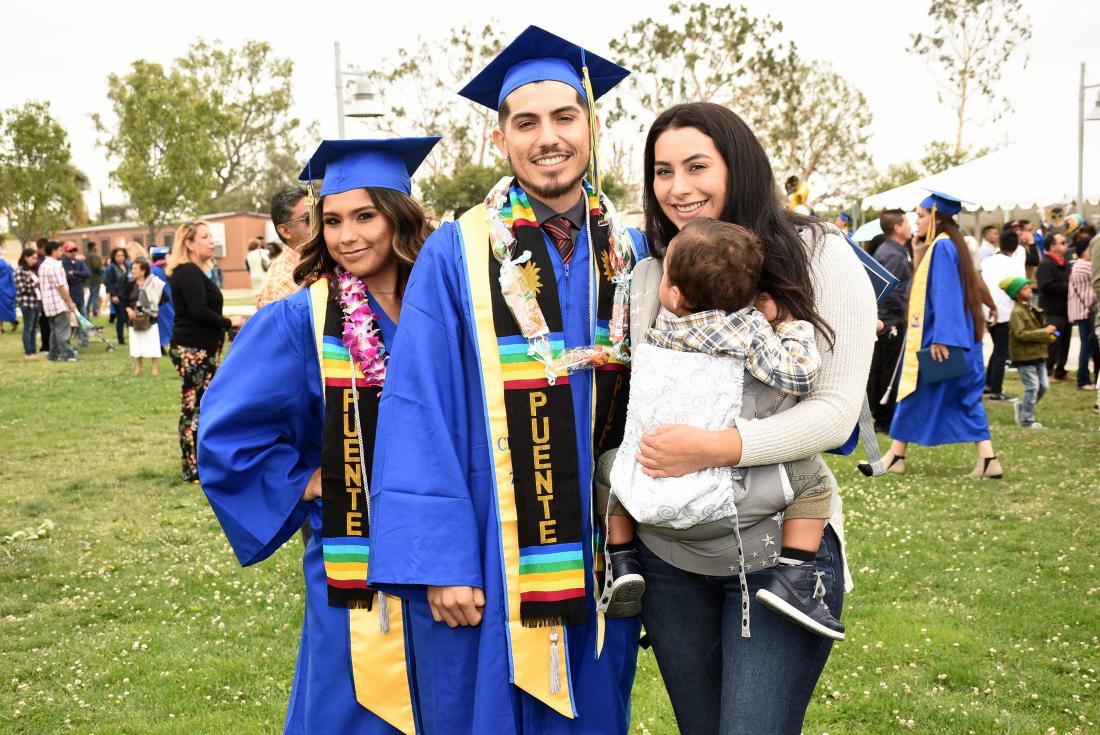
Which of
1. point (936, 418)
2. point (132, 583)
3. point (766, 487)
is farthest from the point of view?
point (936, 418)

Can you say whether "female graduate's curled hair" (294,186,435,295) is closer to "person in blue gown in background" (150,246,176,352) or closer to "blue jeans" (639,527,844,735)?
"blue jeans" (639,527,844,735)

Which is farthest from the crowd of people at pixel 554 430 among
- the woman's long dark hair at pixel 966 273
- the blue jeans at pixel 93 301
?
the blue jeans at pixel 93 301

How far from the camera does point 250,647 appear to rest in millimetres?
4641

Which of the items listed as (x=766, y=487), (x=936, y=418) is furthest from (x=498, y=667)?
(x=936, y=418)

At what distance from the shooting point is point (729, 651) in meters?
2.19

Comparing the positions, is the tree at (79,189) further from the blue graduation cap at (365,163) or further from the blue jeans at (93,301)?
the blue graduation cap at (365,163)

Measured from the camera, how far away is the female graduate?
109 inches

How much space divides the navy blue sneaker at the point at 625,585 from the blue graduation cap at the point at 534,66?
3.85ft

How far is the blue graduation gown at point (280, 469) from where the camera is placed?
110 inches

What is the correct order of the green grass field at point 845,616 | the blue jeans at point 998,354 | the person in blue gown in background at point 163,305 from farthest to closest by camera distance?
the person in blue gown in background at point 163,305 → the blue jeans at point 998,354 → the green grass field at point 845,616

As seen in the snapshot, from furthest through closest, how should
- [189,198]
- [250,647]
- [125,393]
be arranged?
1. [189,198]
2. [125,393]
3. [250,647]

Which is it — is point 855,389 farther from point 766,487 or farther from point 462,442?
point 462,442

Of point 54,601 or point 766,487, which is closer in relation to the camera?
point 766,487

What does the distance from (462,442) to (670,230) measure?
72 centimetres
